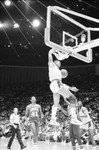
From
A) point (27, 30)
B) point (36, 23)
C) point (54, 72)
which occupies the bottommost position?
→ point (54, 72)

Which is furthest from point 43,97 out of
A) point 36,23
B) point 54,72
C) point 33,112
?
point 54,72

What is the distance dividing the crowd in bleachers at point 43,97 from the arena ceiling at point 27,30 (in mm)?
2859

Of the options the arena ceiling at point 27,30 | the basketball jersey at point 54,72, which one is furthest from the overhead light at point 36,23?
the basketball jersey at point 54,72

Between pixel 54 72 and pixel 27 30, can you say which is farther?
pixel 27 30

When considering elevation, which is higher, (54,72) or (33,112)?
(54,72)

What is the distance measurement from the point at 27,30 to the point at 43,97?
724 centimetres

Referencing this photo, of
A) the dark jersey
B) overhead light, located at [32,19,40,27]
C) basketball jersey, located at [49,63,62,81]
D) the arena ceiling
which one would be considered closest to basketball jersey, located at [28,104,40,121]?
the dark jersey

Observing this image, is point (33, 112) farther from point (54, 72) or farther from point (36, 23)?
point (36, 23)

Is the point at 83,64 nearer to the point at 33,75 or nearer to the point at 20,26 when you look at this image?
the point at 33,75

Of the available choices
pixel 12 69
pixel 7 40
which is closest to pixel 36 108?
pixel 7 40

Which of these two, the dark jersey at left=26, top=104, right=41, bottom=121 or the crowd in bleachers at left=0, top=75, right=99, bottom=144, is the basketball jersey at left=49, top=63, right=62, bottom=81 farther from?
the crowd in bleachers at left=0, top=75, right=99, bottom=144

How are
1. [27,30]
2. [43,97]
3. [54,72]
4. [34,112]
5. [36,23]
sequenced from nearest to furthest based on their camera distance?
[54,72]
[34,112]
[36,23]
[27,30]
[43,97]

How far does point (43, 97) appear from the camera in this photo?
24.8m

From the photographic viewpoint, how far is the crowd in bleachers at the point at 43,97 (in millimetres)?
19297
